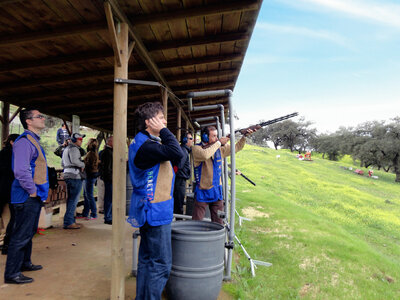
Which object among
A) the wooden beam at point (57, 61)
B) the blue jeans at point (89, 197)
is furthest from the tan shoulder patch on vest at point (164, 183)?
the blue jeans at point (89, 197)

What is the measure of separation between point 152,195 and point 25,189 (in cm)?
155

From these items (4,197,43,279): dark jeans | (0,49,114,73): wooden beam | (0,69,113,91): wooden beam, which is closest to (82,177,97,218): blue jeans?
(0,69,113,91): wooden beam

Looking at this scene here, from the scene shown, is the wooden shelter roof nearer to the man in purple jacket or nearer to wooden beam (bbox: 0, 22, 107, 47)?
wooden beam (bbox: 0, 22, 107, 47)

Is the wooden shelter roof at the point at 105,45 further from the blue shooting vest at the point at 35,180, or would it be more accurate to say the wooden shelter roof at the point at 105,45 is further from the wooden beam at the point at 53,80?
the blue shooting vest at the point at 35,180

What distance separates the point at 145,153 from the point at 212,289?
1562mm

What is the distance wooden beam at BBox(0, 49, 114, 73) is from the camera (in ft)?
13.8

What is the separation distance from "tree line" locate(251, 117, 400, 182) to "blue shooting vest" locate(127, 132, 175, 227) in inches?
1455

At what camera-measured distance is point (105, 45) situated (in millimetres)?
4078

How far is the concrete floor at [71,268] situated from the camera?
120 inches

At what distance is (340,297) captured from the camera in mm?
4156

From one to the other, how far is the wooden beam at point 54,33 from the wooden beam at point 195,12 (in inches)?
17.3

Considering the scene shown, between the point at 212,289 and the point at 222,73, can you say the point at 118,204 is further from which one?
the point at 222,73

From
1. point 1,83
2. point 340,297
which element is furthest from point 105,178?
point 340,297

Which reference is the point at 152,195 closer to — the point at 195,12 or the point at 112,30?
the point at 112,30
